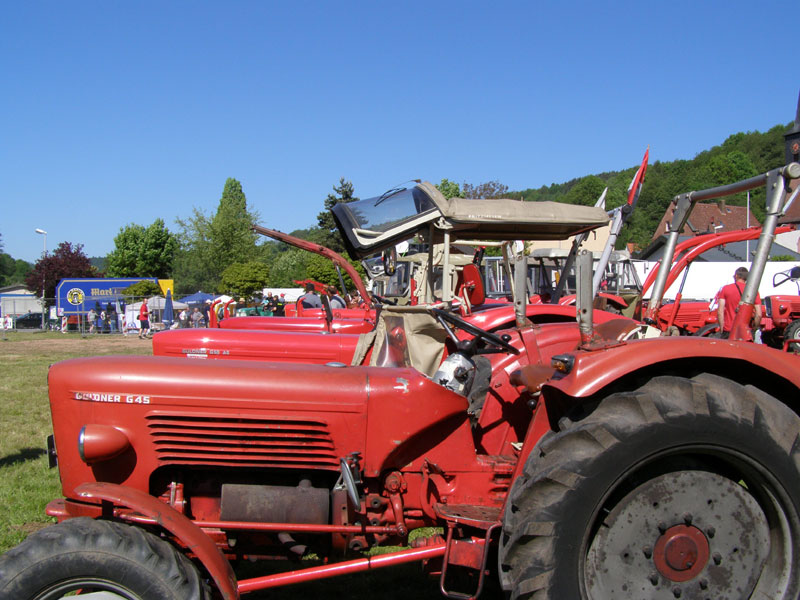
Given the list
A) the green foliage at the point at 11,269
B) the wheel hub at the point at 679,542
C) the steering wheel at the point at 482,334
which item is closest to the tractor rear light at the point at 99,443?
the steering wheel at the point at 482,334

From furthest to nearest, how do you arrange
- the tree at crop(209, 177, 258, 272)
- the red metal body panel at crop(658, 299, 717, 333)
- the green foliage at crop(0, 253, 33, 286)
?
1. the green foliage at crop(0, 253, 33, 286)
2. the tree at crop(209, 177, 258, 272)
3. the red metal body panel at crop(658, 299, 717, 333)

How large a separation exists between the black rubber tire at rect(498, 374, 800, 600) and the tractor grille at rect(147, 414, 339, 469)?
2.82 feet

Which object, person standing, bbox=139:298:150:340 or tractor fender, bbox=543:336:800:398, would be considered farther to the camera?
person standing, bbox=139:298:150:340

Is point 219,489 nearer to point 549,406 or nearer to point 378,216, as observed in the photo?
point 549,406

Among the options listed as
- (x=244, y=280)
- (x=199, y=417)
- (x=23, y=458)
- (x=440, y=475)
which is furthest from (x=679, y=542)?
(x=244, y=280)

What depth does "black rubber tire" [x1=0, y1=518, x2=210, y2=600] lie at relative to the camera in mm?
2098

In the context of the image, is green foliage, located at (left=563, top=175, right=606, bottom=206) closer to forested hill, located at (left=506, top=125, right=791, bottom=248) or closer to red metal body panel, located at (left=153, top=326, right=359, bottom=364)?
forested hill, located at (left=506, top=125, right=791, bottom=248)

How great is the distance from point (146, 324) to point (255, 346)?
831 inches

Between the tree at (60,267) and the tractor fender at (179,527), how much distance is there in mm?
54508

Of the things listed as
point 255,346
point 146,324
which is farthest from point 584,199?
point 255,346

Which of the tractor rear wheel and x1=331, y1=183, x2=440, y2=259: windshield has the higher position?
x1=331, y1=183, x2=440, y2=259: windshield

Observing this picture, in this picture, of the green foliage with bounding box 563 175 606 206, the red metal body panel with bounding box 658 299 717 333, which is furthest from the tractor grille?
the green foliage with bounding box 563 175 606 206

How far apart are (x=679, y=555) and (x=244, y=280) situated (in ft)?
98.2

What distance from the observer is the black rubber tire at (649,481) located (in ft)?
7.06
